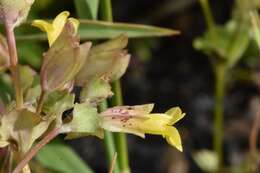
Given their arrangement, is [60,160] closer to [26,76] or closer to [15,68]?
[26,76]

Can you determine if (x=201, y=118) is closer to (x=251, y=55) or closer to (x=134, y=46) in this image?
(x=134, y=46)

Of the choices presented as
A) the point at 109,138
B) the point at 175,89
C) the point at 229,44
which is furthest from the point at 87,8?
the point at 175,89

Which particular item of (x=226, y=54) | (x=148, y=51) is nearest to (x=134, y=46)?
(x=148, y=51)

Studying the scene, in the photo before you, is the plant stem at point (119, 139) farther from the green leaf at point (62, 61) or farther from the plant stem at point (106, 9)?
the green leaf at point (62, 61)

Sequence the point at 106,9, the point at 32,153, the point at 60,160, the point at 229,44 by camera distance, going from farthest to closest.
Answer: the point at 229,44 → the point at 60,160 → the point at 106,9 → the point at 32,153

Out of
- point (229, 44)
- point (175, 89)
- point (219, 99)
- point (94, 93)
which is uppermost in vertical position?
point (94, 93)

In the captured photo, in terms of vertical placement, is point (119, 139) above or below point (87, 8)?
below

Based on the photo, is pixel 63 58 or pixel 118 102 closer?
pixel 63 58

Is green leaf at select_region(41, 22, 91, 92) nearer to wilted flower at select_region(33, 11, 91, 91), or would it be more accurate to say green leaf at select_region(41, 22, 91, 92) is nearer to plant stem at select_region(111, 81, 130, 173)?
wilted flower at select_region(33, 11, 91, 91)
